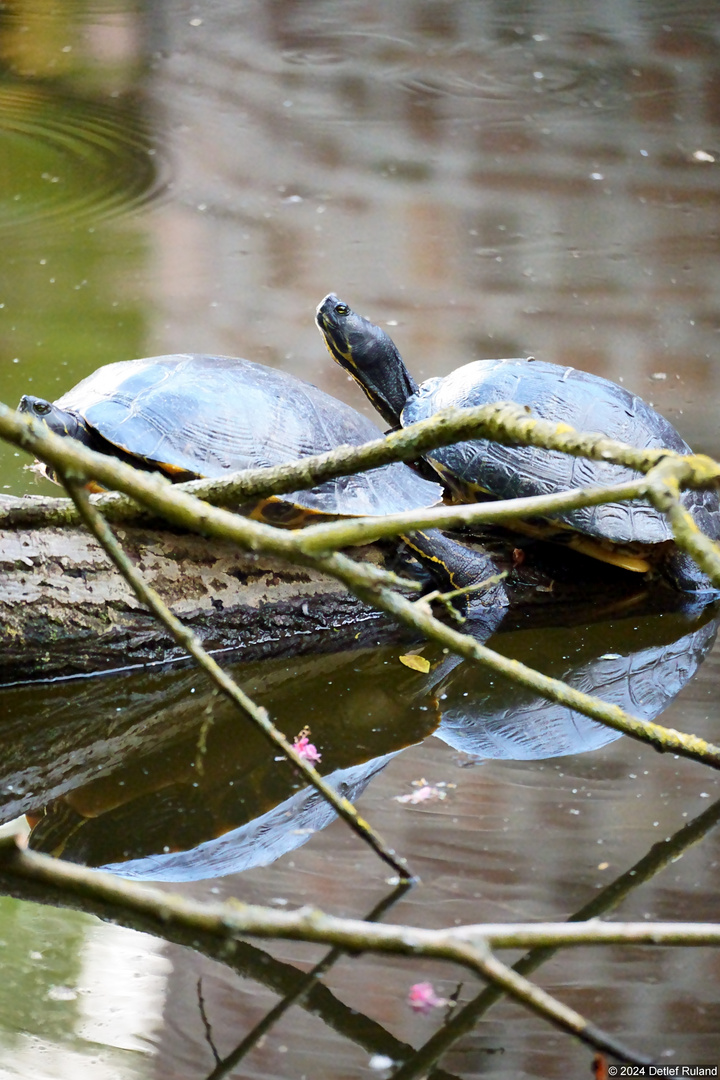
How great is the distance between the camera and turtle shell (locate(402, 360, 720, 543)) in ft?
10.5

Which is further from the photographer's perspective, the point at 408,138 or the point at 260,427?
the point at 408,138

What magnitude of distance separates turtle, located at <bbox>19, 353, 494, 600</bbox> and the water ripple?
3271 millimetres

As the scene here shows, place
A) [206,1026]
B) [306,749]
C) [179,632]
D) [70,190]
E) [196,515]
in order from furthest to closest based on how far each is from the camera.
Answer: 1. [70,190]
2. [306,749]
3. [206,1026]
4. [179,632]
5. [196,515]

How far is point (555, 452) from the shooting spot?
3.28 metres

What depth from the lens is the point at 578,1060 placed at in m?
1.59

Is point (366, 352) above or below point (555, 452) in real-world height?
above

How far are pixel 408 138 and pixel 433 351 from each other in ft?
9.31

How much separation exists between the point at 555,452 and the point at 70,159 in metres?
4.47

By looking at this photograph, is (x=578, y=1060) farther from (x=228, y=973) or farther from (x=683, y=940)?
(x=683, y=940)

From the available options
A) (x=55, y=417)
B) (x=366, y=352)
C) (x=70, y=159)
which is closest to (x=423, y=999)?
(x=55, y=417)

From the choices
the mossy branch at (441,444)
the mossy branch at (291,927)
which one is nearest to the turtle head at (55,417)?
the mossy branch at (441,444)

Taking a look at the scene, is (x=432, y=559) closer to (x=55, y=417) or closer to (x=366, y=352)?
(x=366, y=352)

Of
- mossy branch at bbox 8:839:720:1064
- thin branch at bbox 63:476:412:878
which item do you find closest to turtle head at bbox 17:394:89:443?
thin branch at bbox 63:476:412:878

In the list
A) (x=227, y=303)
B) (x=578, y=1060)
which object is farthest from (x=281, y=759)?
(x=227, y=303)
